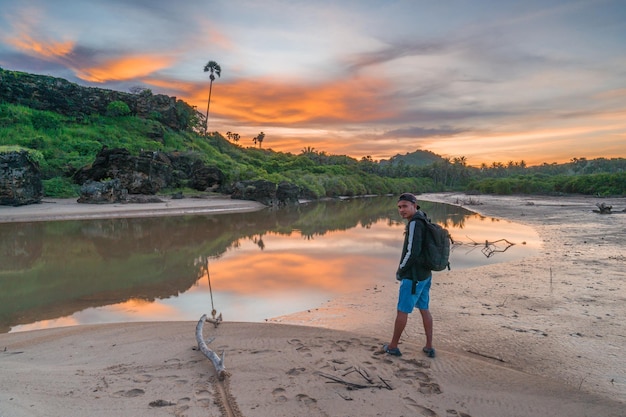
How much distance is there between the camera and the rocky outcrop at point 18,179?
83.6 feet

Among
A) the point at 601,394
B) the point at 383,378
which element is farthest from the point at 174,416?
the point at 601,394

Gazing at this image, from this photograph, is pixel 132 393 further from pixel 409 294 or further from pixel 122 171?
pixel 122 171

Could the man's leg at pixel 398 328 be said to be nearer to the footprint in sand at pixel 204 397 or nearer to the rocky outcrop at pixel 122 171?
the footprint in sand at pixel 204 397

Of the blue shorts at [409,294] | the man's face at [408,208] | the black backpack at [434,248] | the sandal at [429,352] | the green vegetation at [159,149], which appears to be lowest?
the sandal at [429,352]

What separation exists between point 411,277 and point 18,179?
3065 centimetres

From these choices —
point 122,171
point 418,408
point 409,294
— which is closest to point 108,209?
point 122,171

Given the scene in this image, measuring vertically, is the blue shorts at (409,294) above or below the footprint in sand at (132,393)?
above

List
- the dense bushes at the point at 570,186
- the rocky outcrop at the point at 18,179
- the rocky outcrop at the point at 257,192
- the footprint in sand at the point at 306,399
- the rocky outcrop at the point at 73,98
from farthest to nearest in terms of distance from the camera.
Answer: the dense bushes at the point at 570,186, the rocky outcrop at the point at 73,98, the rocky outcrop at the point at 257,192, the rocky outcrop at the point at 18,179, the footprint in sand at the point at 306,399

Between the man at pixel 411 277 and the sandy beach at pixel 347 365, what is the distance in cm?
32

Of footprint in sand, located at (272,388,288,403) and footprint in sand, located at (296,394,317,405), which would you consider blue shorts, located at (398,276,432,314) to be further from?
footprint in sand, located at (272,388,288,403)

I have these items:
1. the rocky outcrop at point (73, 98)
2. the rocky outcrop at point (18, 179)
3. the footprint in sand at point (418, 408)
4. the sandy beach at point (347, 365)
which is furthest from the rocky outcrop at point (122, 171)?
the footprint in sand at point (418, 408)

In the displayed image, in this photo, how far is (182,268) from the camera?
11984mm

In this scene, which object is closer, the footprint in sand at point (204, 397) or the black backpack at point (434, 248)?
the footprint in sand at point (204, 397)

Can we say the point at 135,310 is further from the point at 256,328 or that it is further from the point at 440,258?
the point at 440,258
